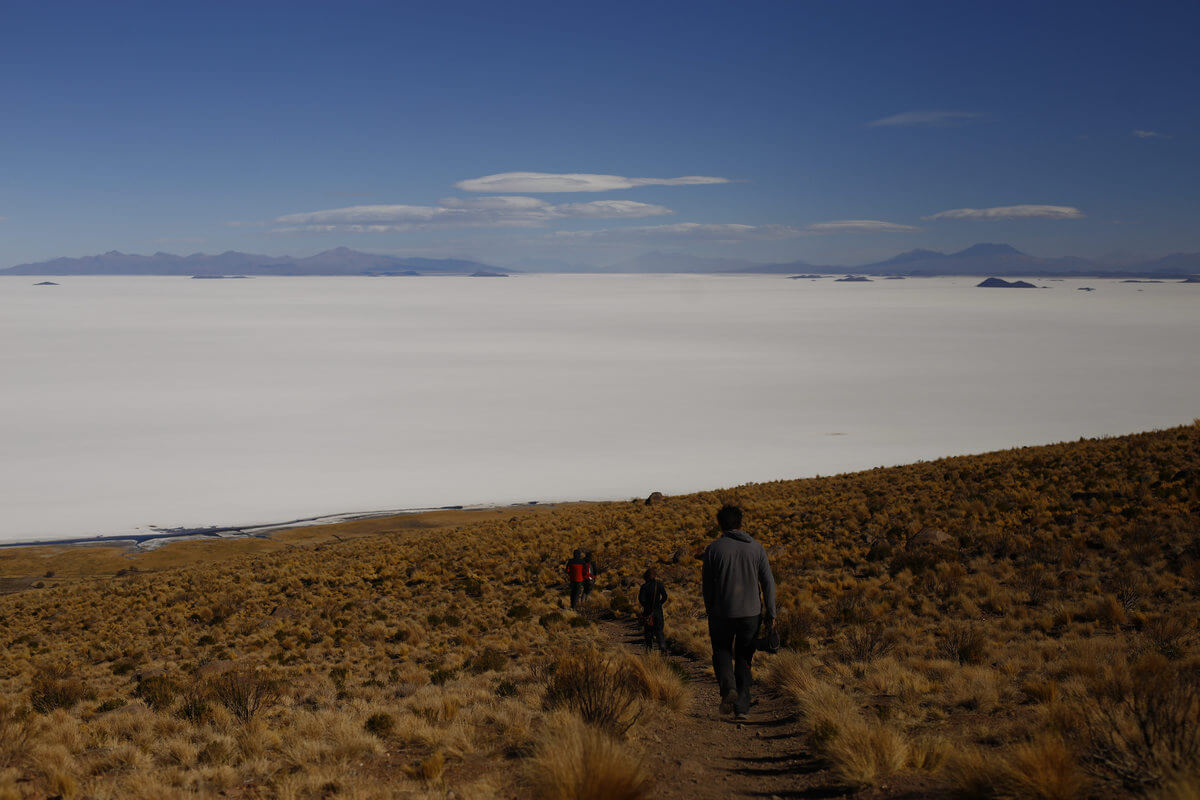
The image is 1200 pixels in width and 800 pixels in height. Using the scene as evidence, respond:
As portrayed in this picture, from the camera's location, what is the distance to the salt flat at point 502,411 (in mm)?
43500

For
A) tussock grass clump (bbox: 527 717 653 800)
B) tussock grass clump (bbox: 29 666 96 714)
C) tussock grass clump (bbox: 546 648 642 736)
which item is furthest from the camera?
tussock grass clump (bbox: 29 666 96 714)

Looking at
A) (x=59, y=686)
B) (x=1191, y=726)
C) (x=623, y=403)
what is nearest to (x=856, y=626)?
(x=1191, y=726)

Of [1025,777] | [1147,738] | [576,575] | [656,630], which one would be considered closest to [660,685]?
[656,630]

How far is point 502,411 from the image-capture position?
6562 centimetres

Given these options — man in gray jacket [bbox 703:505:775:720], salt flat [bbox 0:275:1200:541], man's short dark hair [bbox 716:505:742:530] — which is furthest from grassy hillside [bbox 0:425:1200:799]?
salt flat [bbox 0:275:1200:541]

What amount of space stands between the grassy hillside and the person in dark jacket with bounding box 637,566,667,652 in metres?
0.51

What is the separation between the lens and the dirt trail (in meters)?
4.62

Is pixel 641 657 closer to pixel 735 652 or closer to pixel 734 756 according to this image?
pixel 735 652

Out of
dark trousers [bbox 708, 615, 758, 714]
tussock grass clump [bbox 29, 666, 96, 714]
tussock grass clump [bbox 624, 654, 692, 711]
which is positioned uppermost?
dark trousers [bbox 708, 615, 758, 714]

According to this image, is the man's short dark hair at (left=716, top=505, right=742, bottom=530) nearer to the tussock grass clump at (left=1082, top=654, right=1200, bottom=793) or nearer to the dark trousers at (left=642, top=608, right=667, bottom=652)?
the tussock grass clump at (left=1082, top=654, right=1200, bottom=793)

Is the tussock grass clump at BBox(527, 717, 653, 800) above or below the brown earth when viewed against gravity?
above

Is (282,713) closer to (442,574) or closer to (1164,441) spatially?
(442,574)

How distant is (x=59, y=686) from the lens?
9766 millimetres

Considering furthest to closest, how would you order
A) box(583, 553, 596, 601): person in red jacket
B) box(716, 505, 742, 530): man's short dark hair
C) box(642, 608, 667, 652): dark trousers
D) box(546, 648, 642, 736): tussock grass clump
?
box(583, 553, 596, 601): person in red jacket → box(642, 608, 667, 652): dark trousers → box(716, 505, 742, 530): man's short dark hair → box(546, 648, 642, 736): tussock grass clump
